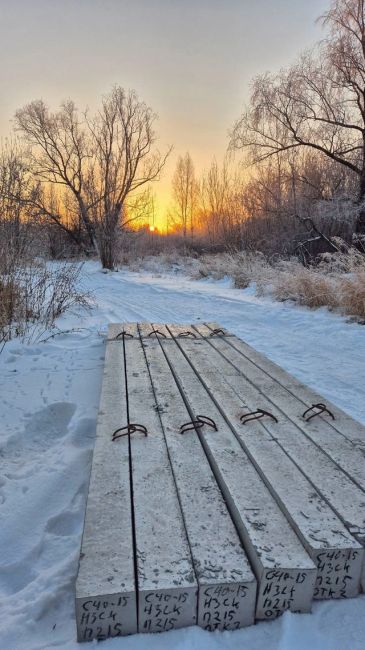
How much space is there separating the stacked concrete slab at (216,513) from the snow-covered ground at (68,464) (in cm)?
6

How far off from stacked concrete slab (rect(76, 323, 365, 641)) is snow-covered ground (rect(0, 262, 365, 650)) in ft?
0.21

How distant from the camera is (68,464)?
2357mm

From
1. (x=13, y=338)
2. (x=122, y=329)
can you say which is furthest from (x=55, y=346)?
(x=122, y=329)

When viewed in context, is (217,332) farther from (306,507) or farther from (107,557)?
(107,557)

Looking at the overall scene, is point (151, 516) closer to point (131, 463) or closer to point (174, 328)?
point (131, 463)

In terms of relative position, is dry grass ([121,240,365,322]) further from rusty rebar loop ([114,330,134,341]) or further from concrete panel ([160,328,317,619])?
concrete panel ([160,328,317,619])

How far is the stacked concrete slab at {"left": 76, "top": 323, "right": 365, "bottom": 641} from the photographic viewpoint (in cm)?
129

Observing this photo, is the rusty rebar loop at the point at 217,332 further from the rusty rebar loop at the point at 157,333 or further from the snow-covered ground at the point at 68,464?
the rusty rebar loop at the point at 157,333

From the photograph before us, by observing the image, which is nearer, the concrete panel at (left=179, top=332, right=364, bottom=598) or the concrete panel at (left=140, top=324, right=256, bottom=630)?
the concrete panel at (left=140, top=324, right=256, bottom=630)

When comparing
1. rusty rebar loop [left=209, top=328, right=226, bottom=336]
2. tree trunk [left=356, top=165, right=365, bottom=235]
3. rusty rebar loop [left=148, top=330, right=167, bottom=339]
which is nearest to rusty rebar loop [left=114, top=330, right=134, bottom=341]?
rusty rebar loop [left=148, top=330, right=167, bottom=339]

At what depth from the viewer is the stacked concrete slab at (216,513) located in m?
1.29

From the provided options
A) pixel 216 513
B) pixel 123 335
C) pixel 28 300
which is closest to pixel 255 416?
pixel 216 513

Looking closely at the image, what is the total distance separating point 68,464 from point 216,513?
1.08 m

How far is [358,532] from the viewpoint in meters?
1.50
